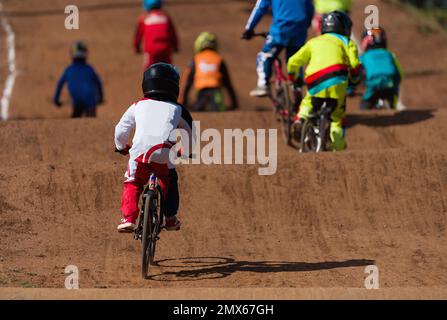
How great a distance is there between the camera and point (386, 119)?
1619 cm

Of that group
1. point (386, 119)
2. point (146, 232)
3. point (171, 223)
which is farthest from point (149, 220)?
point (386, 119)

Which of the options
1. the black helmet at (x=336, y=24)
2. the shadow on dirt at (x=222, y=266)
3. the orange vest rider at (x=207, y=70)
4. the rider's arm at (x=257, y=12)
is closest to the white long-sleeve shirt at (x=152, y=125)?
the shadow on dirt at (x=222, y=266)

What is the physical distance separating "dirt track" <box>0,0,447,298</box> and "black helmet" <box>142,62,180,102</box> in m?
1.60

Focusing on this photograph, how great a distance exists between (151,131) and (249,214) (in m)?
2.62

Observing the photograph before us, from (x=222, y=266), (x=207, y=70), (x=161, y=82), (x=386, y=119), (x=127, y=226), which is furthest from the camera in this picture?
(x=207, y=70)

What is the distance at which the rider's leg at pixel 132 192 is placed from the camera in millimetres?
9961

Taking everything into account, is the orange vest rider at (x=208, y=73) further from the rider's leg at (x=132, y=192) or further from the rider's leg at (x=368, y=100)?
the rider's leg at (x=132, y=192)

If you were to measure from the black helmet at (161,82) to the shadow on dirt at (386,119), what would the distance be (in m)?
6.21

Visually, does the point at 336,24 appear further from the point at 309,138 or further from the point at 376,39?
the point at 376,39

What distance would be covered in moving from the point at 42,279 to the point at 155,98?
186cm

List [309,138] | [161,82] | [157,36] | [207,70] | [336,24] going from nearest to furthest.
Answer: [161,82], [336,24], [309,138], [207,70], [157,36]

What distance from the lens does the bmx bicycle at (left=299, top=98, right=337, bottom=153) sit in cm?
1356
